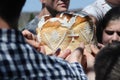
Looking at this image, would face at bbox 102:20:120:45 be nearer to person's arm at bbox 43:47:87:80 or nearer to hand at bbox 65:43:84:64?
hand at bbox 65:43:84:64

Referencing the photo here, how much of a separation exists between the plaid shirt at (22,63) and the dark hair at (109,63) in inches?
11.9

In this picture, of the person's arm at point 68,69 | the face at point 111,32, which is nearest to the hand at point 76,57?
the person's arm at point 68,69

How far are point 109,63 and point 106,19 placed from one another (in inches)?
50.9

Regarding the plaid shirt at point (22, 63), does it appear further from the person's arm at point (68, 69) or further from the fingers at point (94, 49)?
the fingers at point (94, 49)

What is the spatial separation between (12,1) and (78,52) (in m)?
0.57

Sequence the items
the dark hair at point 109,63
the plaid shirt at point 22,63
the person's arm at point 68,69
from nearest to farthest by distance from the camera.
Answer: the plaid shirt at point 22,63, the person's arm at point 68,69, the dark hair at point 109,63

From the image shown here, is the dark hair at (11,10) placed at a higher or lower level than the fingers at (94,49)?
higher

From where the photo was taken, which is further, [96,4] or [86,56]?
[96,4]

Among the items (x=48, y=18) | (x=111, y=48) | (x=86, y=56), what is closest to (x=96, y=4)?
(x=48, y=18)

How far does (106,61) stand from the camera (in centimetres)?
189

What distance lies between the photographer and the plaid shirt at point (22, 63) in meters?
1.43

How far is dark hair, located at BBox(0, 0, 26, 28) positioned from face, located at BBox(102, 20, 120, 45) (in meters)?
1.56

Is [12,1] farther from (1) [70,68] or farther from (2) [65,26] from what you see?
(2) [65,26]

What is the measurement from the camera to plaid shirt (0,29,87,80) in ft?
4.68
